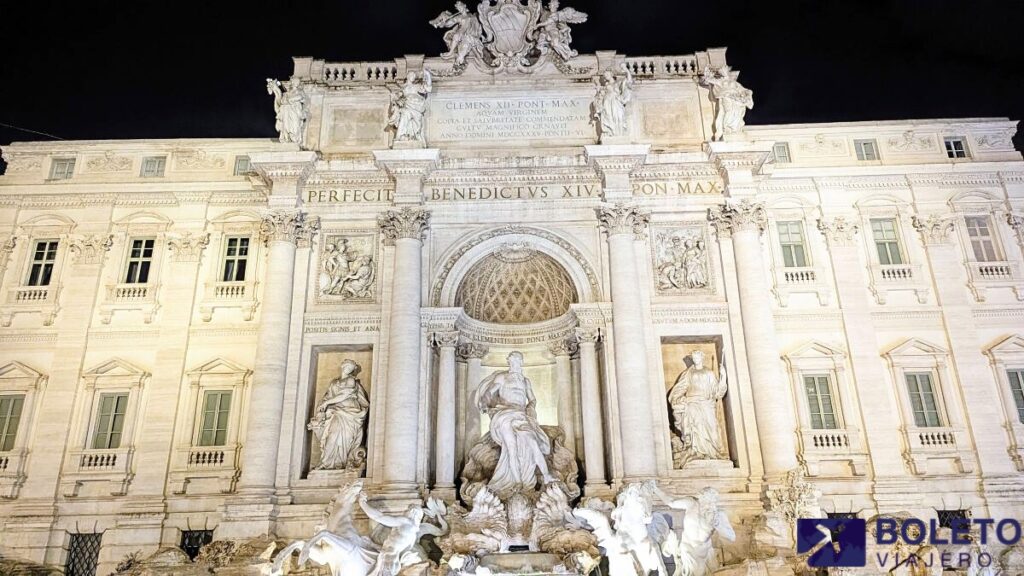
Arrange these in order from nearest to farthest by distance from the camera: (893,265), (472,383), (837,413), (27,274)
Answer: (837,413) < (472,383) < (893,265) < (27,274)

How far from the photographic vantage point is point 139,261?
22297 mm

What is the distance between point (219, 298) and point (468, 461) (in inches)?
364

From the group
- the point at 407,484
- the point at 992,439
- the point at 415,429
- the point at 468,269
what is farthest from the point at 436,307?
the point at 992,439

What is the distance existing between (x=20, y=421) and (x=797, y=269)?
77.6ft

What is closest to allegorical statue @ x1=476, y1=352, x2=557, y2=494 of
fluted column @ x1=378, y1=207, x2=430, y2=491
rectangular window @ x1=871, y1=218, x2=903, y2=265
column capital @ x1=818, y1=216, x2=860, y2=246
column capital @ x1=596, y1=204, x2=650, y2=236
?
fluted column @ x1=378, y1=207, x2=430, y2=491

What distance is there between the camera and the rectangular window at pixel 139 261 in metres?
22.2

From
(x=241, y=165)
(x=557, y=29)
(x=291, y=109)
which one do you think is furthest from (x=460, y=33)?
(x=241, y=165)

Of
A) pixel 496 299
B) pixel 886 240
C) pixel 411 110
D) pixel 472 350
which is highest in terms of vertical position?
pixel 411 110

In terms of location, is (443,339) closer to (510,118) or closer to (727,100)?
(510,118)

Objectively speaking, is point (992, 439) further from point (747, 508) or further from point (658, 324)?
point (658, 324)

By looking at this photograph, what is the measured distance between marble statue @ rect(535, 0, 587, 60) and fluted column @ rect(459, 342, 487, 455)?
976 centimetres

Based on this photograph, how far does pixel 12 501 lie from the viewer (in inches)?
779

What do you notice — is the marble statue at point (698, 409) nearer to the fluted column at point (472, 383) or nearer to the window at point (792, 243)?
the window at point (792, 243)

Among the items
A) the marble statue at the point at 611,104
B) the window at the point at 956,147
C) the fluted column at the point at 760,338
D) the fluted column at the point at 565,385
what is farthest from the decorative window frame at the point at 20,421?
the window at the point at 956,147
